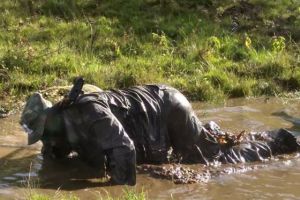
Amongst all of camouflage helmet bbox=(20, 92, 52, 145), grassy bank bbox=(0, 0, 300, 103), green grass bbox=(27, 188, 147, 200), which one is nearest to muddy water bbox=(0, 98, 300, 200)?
green grass bbox=(27, 188, 147, 200)

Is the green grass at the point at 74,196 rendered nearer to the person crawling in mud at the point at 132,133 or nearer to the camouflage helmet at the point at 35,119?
the person crawling in mud at the point at 132,133

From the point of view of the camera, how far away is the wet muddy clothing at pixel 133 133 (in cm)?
536

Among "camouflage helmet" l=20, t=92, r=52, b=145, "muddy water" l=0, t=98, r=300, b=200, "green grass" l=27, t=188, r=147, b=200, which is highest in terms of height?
"camouflage helmet" l=20, t=92, r=52, b=145

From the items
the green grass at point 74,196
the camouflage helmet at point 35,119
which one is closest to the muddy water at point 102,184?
the green grass at point 74,196

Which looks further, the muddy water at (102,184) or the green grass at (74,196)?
the muddy water at (102,184)

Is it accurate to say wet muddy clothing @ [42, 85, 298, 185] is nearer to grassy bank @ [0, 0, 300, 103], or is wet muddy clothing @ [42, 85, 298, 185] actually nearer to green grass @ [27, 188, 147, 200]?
green grass @ [27, 188, 147, 200]

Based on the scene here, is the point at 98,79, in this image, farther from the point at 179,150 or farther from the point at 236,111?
the point at 179,150

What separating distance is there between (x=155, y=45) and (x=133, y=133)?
5504 millimetres

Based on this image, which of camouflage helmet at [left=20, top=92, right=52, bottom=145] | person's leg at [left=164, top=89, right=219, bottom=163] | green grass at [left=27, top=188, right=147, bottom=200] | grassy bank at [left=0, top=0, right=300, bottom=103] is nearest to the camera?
green grass at [left=27, top=188, right=147, bottom=200]

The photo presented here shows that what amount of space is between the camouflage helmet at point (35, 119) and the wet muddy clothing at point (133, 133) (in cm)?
9

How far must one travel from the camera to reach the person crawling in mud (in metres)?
5.37

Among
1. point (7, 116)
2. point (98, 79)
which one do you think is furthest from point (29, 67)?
point (7, 116)

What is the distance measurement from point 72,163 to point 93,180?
47 centimetres

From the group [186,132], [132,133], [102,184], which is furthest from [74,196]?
[186,132]
